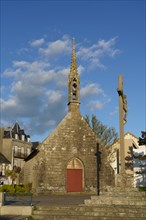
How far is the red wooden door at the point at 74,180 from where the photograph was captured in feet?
92.5

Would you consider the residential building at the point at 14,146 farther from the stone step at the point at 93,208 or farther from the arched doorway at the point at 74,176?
the stone step at the point at 93,208

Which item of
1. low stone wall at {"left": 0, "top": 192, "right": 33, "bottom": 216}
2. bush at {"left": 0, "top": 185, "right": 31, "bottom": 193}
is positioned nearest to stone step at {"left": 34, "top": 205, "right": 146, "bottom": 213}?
low stone wall at {"left": 0, "top": 192, "right": 33, "bottom": 216}

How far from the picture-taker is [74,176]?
28562 mm

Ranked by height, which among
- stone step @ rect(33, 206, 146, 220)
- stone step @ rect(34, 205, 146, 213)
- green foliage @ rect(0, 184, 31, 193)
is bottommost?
green foliage @ rect(0, 184, 31, 193)

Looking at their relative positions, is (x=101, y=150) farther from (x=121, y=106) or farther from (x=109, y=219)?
(x=109, y=219)

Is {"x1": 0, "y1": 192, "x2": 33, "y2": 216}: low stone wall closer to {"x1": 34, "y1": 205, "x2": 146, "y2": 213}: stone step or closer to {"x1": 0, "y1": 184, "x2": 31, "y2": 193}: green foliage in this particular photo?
{"x1": 34, "y1": 205, "x2": 146, "y2": 213}: stone step

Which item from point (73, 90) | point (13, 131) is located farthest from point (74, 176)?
point (13, 131)

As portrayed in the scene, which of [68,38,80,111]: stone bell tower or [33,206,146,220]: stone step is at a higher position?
[68,38,80,111]: stone bell tower

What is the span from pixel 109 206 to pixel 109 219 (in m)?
1.17

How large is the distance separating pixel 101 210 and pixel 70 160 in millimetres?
16908

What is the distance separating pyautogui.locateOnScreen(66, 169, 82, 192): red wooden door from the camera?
28.2m

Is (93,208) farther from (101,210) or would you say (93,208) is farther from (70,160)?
(70,160)

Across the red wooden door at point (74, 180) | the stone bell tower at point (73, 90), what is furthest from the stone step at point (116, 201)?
the stone bell tower at point (73, 90)

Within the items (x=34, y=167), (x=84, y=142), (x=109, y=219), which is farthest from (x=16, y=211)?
(x=84, y=142)
